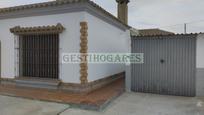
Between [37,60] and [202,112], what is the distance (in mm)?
6375

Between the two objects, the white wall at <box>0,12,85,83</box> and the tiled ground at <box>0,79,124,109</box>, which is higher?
the white wall at <box>0,12,85,83</box>

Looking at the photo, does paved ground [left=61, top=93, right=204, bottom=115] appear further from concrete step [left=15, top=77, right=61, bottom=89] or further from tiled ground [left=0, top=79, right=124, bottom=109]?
concrete step [left=15, top=77, right=61, bottom=89]

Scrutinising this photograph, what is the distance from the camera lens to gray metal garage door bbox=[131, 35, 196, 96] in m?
6.50

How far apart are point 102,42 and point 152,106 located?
12.3ft

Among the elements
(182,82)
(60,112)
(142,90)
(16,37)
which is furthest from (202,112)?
→ (16,37)

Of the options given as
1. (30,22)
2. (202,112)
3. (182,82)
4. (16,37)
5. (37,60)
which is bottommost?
(202,112)

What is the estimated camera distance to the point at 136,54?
715 centimetres

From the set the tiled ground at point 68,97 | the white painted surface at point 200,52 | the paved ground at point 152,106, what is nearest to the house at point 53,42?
the tiled ground at point 68,97

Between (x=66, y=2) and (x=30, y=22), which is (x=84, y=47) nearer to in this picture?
(x=66, y=2)

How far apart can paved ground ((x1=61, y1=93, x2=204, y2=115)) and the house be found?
5.12 feet

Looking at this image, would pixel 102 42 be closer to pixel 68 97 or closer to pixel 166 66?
pixel 166 66

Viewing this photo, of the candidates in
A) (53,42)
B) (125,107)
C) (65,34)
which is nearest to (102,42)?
(65,34)

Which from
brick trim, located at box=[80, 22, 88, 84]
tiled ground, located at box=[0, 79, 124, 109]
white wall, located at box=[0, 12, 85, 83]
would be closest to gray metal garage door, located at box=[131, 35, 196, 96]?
tiled ground, located at box=[0, 79, 124, 109]

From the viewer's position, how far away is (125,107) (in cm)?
529
